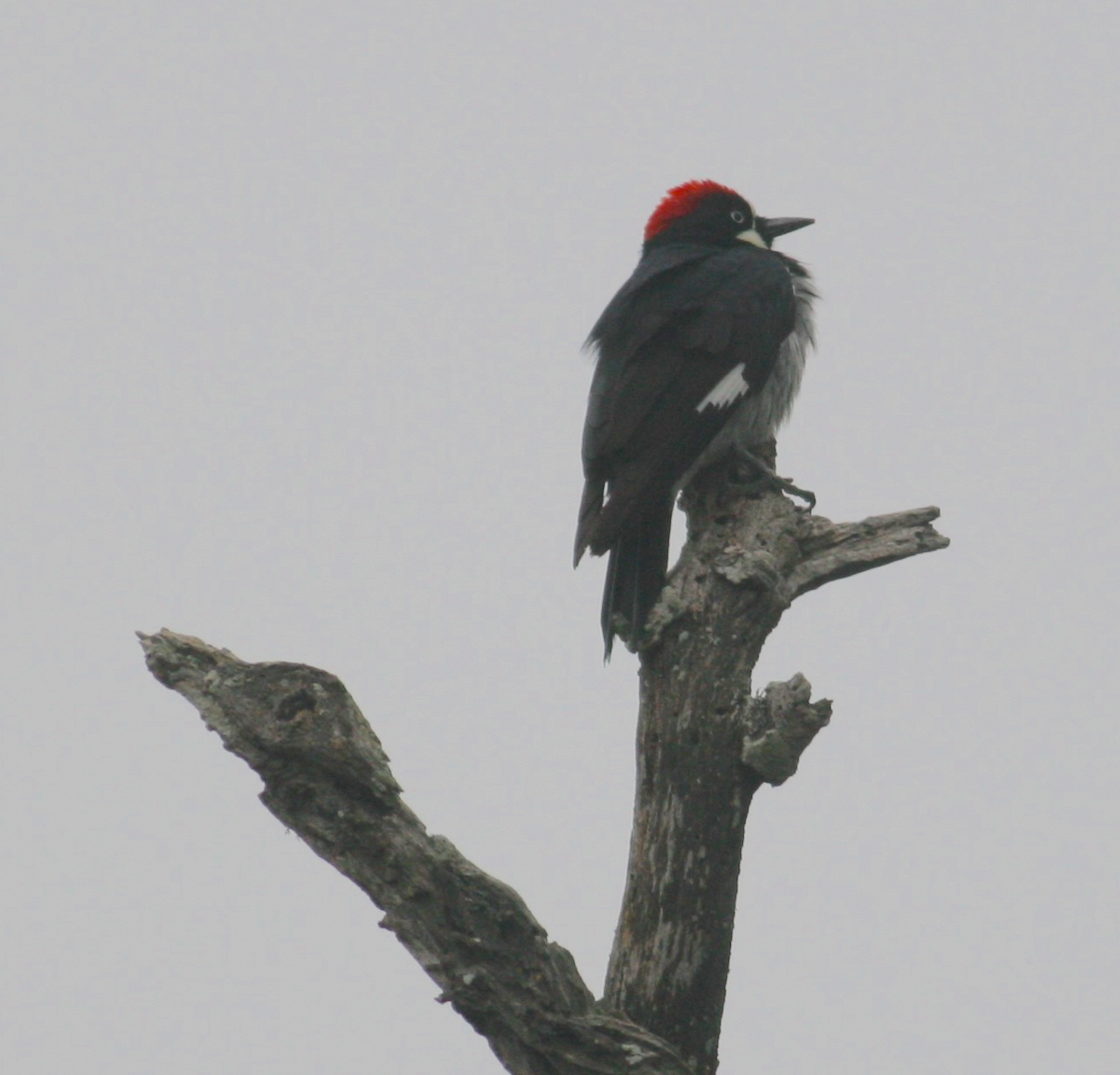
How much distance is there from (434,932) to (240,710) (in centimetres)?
66

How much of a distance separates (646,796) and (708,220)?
2.81m

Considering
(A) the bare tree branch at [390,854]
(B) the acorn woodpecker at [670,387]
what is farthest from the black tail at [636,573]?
(A) the bare tree branch at [390,854]

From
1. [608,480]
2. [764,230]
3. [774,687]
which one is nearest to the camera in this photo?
[774,687]

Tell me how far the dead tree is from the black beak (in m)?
1.91

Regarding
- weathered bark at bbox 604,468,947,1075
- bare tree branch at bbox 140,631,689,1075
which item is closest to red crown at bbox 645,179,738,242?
weathered bark at bbox 604,468,947,1075

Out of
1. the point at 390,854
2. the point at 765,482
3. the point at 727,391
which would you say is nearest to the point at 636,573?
the point at 765,482

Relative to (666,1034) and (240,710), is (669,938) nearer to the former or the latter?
(666,1034)

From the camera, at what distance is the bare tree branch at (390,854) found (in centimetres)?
321

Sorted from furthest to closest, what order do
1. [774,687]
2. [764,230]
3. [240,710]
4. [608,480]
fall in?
[764,230], [608,480], [774,687], [240,710]

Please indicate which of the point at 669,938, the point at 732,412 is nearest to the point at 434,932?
the point at 669,938

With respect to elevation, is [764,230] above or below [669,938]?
above

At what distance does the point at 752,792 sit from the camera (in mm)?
3662

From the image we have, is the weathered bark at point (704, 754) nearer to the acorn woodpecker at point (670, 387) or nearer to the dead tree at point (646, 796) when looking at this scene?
the dead tree at point (646, 796)

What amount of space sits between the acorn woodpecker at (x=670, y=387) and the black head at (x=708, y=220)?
385 millimetres
